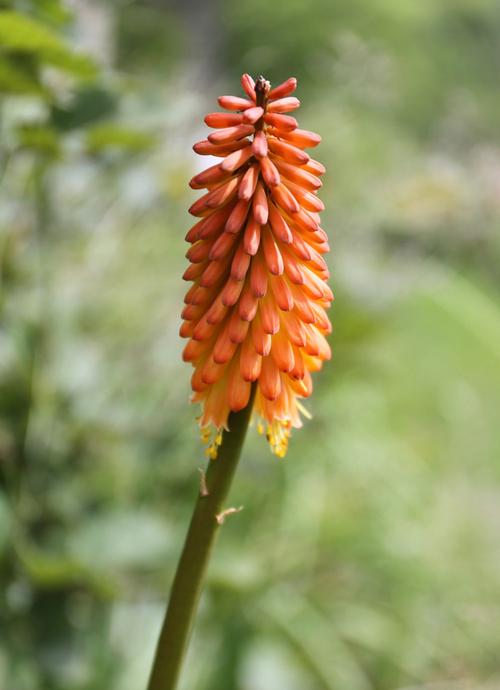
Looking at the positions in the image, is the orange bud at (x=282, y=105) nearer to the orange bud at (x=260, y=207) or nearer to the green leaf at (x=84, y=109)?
the orange bud at (x=260, y=207)

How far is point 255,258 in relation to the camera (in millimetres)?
910

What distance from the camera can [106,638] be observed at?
6.98 ft

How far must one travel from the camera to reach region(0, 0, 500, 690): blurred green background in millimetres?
1880

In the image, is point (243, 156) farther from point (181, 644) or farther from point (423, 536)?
point (423, 536)

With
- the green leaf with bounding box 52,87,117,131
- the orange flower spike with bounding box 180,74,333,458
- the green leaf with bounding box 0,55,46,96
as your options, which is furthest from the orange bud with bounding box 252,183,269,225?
the green leaf with bounding box 52,87,117,131

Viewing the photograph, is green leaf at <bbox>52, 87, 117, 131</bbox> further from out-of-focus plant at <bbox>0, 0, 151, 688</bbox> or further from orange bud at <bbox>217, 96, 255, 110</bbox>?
orange bud at <bbox>217, 96, 255, 110</bbox>

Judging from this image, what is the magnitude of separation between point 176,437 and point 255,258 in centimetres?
157

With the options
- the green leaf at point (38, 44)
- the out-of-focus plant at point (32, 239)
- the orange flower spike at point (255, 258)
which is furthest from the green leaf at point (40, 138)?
the orange flower spike at point (255, 258)

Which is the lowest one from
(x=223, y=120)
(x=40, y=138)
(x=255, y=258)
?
(x=255, y=258)

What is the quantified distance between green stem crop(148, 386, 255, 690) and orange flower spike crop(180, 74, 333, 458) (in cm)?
2

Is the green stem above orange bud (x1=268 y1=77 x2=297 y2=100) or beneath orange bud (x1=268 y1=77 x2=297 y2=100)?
beneath

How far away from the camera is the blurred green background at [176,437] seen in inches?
74.0

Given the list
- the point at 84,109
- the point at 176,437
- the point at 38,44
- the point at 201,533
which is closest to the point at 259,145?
the point at 201,533

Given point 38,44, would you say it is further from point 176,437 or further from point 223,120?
point 176,437
